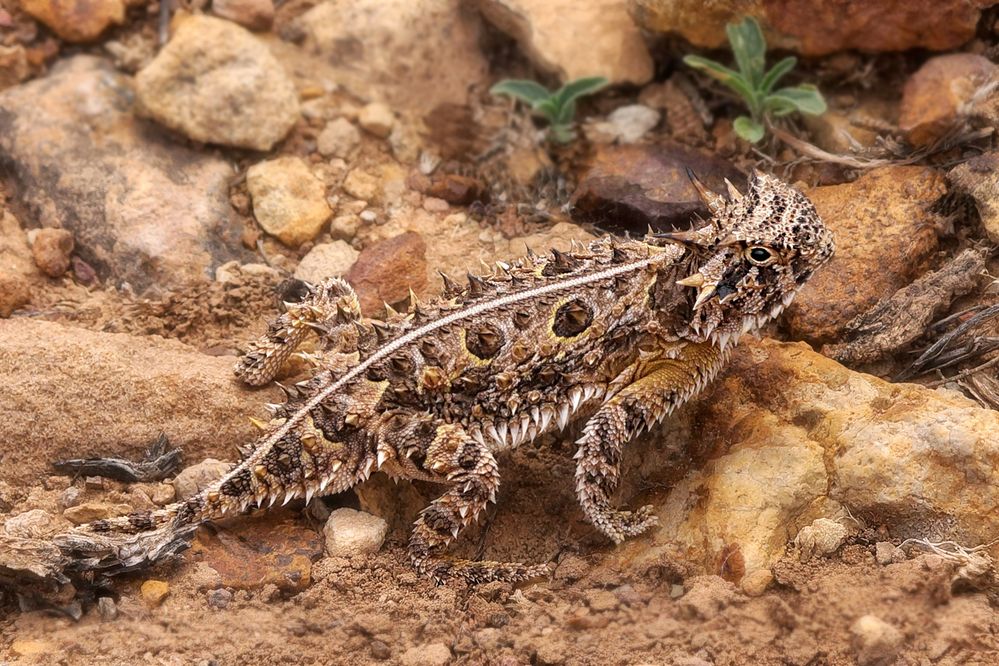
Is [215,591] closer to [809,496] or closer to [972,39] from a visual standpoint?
[809,496]

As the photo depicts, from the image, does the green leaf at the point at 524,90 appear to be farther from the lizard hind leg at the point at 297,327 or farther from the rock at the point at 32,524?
the rock at the point at 32,524

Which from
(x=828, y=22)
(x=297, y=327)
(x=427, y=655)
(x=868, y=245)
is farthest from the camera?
(x=828, y=22)

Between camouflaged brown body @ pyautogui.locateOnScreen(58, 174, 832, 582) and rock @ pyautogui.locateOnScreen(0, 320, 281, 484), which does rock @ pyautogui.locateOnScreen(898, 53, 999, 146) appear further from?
rock @ pyautogui.locateOnScreen(0, 320, 281, 484)

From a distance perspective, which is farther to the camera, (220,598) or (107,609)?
(220,598)

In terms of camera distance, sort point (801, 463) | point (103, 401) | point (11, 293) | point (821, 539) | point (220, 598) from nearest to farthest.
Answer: point (821, 539), point (220, 598), point (801, 463), point (103, 401), point (11, 293)

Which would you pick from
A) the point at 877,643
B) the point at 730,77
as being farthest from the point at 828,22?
the point at 877,643

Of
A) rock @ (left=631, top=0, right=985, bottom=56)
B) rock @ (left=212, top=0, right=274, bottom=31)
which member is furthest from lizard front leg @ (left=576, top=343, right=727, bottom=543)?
rock @ (left=212, top=0, right=274, bottom=31)

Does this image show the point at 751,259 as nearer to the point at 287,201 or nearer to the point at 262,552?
the point at 262,552
